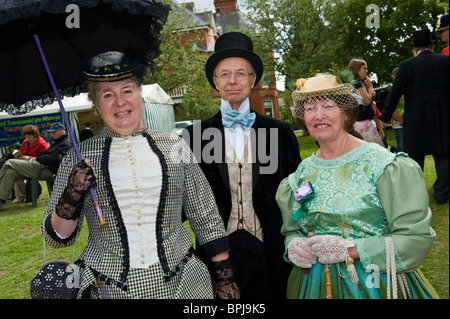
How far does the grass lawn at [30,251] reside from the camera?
3.96 meters

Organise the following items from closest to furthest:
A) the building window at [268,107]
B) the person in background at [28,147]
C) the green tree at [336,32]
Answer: the person in background at [28,147] < the green tree at [336,32] < the building window at [268,107]

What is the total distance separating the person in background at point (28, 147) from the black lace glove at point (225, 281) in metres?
8.96

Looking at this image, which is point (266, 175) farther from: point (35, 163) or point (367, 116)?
point (35, 163)

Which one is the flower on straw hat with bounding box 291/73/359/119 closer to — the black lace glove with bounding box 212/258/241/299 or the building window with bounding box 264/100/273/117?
the black lace glove with bounding box 212/258/241/299

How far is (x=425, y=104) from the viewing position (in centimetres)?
532

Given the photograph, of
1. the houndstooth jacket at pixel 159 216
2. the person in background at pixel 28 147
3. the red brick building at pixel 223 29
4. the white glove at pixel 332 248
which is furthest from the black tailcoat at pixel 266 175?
the red brick building at pixel 223 29

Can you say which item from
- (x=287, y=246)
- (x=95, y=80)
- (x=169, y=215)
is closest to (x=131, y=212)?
(x=169, y=215)

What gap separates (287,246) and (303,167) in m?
0.47

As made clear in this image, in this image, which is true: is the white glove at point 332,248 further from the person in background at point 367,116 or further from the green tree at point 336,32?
the green tree at point 336,32

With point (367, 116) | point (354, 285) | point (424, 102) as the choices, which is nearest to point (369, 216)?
point (354, 285)

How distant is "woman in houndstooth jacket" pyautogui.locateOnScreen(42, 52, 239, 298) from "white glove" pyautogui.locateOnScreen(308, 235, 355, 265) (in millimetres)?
482

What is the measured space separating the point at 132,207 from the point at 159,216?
13 centimetres

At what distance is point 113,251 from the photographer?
185cm
